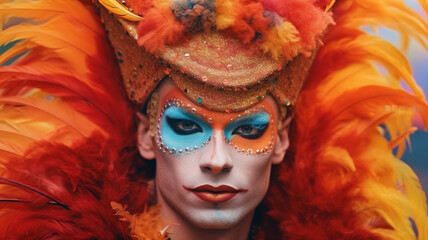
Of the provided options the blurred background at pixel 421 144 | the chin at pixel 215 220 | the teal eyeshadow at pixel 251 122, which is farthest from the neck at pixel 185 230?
the blurred background at pixel 421 144

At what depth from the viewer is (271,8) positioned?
7.75 ft

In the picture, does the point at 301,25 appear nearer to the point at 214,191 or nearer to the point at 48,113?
the point at 214,191

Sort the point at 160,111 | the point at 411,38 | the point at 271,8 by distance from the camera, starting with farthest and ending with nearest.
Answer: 1. the point at 411,38
2. the point at 160,111
3. the point at 271,8

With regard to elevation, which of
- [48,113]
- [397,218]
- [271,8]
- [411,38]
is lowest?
[397,218]

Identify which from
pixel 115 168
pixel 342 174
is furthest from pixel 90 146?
pixel 342 174

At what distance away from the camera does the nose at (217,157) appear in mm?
2340

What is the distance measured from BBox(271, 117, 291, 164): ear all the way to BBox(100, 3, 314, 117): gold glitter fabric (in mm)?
245

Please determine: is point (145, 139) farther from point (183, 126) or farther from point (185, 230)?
point (185, 230)

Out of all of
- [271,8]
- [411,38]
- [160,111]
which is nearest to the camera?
[271,8]

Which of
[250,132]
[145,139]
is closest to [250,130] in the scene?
[250,132]

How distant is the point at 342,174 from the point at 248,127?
1.94 ft

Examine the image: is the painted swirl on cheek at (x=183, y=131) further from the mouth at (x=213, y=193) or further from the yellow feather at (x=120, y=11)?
the yellow feather at (x=120, y=11)

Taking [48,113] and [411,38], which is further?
[411,38]

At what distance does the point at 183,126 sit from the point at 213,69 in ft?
0.88
